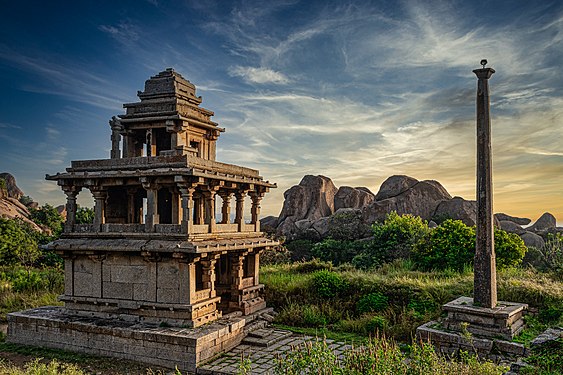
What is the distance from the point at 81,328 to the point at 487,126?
11765 millimetres

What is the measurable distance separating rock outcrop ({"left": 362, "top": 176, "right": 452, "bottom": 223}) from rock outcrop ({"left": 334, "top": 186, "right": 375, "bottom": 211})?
396 centimetres

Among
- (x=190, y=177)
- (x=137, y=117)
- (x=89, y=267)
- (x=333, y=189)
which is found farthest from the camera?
(x=333, y=189)

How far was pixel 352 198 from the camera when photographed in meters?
42.3

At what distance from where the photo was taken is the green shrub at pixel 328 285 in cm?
1452

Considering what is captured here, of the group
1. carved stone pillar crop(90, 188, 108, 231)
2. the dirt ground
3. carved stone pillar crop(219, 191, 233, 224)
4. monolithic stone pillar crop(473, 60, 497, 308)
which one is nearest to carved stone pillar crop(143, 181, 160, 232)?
carved stone pillar crop(90, 188, 108, 231)

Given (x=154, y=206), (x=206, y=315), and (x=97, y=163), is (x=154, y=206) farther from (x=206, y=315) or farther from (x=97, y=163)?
(x=206, y=315)

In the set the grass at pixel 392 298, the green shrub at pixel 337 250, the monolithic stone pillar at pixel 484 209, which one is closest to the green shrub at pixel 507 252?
the grass at pixel 392 298

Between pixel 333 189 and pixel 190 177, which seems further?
pixel 333 189

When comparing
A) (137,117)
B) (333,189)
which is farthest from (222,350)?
(333,189)

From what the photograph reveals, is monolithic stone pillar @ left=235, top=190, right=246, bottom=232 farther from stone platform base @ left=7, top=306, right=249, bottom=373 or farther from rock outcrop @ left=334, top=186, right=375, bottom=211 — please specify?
rock outcrop @ left=334, top=186, right=375, bottom=211

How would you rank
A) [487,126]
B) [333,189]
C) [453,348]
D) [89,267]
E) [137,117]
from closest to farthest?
[453,348] < [487,126] < [89,267] < [137,117] < [333,189]

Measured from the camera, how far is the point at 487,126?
10695 mm


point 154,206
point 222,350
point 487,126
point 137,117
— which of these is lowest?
point 222,350

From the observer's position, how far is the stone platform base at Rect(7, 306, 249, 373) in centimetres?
1038
